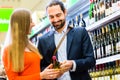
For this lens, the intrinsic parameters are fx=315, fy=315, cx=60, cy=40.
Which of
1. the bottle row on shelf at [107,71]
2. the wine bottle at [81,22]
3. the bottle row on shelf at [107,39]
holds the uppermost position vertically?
the wine bottle at [81,22]

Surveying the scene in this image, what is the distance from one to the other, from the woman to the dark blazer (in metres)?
0.25

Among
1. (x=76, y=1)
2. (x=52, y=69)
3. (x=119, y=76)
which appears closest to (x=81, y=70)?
(x=52, y=69)

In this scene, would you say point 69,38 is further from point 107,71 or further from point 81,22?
point 81,22

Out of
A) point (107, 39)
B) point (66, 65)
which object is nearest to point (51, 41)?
point (66, 65)

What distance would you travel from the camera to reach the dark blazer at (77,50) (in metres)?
2.43

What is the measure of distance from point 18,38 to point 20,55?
13cm

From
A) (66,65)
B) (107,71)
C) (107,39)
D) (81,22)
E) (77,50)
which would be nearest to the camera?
(66,65)

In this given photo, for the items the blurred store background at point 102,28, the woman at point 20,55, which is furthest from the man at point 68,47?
the blurred store background at point 102,28

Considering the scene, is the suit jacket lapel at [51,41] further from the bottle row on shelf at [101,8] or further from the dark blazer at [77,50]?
the bottle row on shelf at [101,8]

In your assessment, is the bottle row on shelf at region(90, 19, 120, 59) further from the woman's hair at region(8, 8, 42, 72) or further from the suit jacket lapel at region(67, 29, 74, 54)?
the woman's hair at region(8, 8, 42, 72)

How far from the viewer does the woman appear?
2.23 metres

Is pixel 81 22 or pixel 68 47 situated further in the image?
pixel 81 22

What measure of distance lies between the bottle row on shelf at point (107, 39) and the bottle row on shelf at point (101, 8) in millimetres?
126

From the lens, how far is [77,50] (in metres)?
2.49
